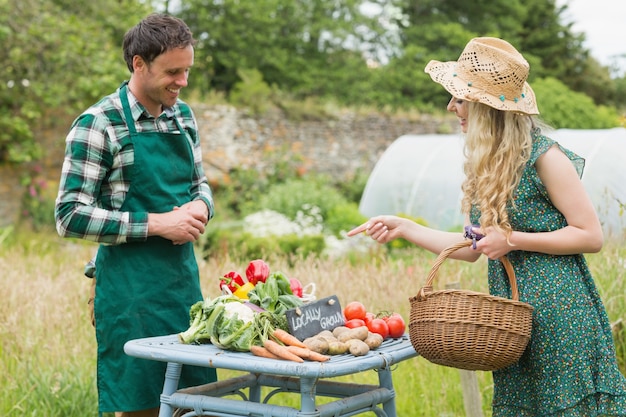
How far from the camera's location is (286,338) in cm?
259

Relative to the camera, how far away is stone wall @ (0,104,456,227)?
16078 mm

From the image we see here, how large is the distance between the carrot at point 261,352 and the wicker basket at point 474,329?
0.47m

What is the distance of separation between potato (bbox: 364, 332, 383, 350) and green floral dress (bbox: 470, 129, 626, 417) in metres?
0.47

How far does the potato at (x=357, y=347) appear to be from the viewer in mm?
2592

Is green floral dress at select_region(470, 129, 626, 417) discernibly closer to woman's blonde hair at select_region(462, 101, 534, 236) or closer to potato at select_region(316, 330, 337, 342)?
woman's blonde hair at select_region(462, 101, 534, 236)

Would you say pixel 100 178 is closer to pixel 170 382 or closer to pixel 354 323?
pixel 170 382

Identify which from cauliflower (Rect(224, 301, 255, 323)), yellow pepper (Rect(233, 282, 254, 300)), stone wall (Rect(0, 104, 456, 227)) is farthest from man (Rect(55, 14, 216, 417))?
stone wall (Rect(0, 104, 456, 227))

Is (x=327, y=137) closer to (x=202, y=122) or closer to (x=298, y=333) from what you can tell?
(x=202, y=122)

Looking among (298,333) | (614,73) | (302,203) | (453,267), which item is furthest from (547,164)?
(614,73)

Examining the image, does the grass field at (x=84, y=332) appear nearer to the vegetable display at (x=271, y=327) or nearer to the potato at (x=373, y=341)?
the vegetable display at (x=271, y=327)

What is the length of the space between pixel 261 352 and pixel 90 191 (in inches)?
37.2

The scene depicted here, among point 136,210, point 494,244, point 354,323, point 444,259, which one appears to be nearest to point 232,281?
point 136,210

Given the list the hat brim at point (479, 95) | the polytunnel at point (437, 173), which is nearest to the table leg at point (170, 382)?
the hat brim at point (479, 95)

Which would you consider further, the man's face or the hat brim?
the man's face
